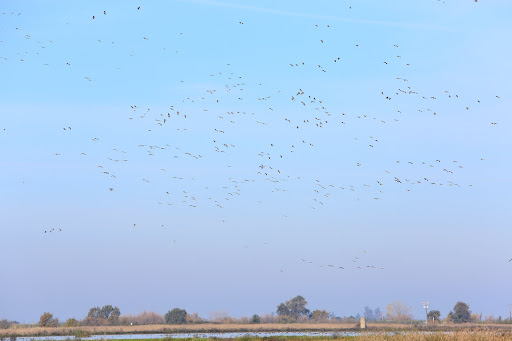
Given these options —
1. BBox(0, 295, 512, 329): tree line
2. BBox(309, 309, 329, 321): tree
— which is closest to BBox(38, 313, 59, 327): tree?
BBox(0, 295, 512, 329): tree line

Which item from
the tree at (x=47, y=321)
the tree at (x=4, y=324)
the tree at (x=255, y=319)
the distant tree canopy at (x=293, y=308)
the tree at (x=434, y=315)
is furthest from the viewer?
the distant tree canopy at (x=293, y=308)

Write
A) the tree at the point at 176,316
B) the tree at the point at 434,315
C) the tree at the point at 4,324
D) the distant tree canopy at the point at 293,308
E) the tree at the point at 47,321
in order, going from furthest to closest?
the distant tree canopy at the point at 293,308 < the tree at the point at 434,315 < the tree at the point at 176,316 < the tree at the point at 47,321 < the tree at the point at 4,324

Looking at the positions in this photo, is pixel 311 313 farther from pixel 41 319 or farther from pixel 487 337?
pixel 487 337

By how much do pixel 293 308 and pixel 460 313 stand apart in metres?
40.3

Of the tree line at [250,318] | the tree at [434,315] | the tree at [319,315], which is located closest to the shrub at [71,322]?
the tree line at [250,318]

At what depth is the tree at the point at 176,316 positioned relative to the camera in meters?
143

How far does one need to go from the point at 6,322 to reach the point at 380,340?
92048 millimetres

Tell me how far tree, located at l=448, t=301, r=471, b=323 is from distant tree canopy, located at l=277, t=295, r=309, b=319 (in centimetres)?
3566

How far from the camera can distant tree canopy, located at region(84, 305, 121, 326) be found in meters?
134

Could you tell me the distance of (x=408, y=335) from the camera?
43406 millimetres

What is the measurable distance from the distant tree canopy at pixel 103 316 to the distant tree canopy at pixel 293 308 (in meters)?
41.5

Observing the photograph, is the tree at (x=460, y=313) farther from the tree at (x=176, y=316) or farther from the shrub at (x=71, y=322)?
the shrub at (x=71, y=322)

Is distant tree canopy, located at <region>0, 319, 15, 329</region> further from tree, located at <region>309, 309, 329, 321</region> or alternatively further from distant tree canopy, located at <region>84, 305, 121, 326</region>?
tree, located at <region>309, 309, 329, 321</region>

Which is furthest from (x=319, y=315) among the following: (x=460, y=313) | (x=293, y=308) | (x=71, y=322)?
(x=71, y=322)
